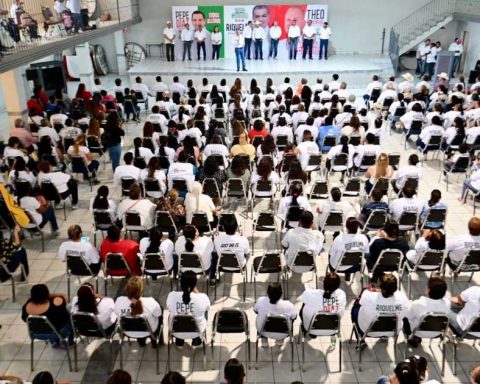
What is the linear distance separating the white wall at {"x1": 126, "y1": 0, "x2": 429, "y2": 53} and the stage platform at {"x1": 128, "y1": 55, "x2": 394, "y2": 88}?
73.0 inches

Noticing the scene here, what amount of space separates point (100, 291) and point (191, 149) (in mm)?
3569

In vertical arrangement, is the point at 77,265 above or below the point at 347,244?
below

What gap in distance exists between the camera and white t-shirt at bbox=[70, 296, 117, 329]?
5.46m

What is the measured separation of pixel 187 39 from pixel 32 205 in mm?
14807

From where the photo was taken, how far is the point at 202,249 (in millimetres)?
6465

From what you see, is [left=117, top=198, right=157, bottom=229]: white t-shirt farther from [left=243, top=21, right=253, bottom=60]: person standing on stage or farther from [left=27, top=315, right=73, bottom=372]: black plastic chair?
[left=243, top=21, right=253, bottom=60]: person standing on stage

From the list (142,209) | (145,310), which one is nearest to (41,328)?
(145,310)

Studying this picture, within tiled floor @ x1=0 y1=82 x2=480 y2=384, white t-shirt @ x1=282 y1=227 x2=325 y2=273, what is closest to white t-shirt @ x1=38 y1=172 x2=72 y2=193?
tiled floor @ x1=0 y1=82 x2=480 y2=384

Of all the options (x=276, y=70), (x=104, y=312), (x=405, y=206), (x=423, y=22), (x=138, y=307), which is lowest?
(x=276, y=70)

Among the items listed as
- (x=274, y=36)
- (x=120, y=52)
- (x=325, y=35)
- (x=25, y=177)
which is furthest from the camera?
(x=120, y=52)

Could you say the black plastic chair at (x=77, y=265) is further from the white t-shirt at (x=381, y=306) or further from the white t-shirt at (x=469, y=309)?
the white t-shirt at (x=469, y=309)

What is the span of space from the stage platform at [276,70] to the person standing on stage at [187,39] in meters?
0.70

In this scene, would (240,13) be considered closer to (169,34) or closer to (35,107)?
(169,34)

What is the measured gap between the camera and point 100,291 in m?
7.27
